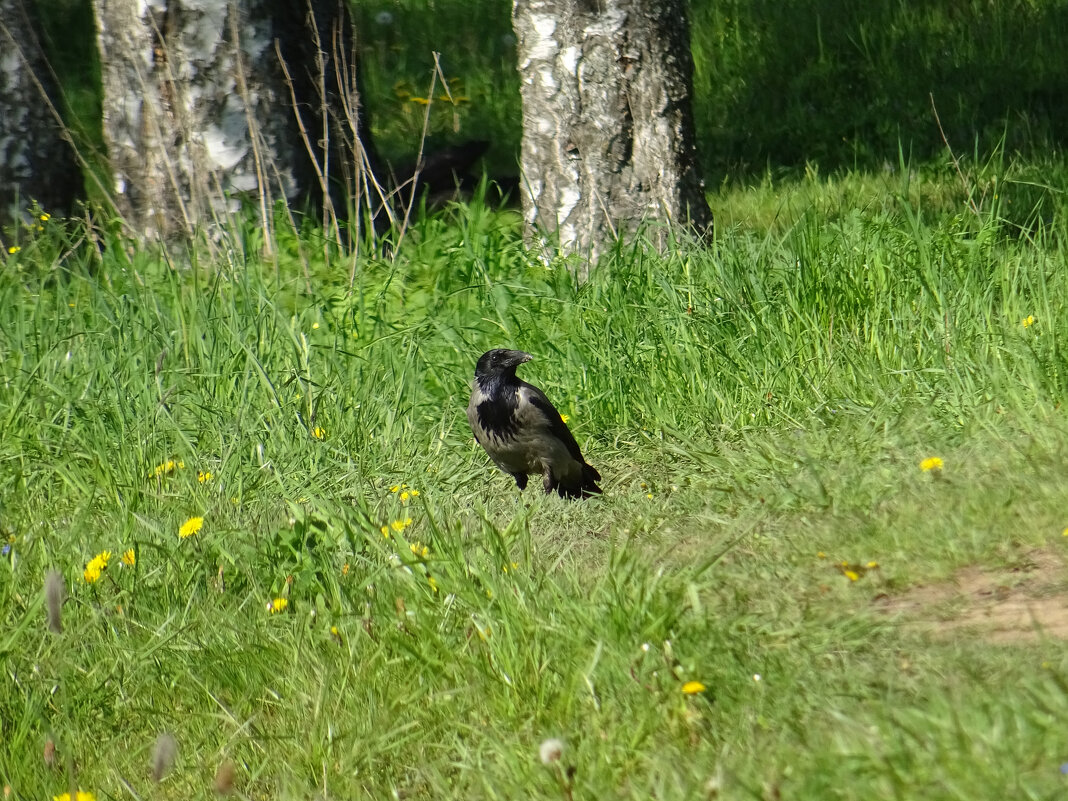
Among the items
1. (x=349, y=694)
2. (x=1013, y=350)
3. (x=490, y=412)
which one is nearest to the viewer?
(x=349, y=694)

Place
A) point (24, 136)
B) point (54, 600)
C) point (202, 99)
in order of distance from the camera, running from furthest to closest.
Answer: point (24, 136)
point (202, 99)
point (54, 600)

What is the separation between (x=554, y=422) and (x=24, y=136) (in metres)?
4.63

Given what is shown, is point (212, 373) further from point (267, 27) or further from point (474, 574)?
point (267, 27)

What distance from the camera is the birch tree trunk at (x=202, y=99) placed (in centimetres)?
675

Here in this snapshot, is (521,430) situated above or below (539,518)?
above

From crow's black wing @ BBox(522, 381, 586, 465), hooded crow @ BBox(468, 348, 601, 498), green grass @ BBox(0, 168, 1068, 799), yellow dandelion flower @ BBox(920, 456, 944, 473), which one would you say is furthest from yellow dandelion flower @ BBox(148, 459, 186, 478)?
yellow dandelion flower @ BBox(920, 456, 944, 473)

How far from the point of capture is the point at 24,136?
7.68m

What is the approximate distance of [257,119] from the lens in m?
6.96

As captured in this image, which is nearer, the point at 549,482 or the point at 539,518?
the point at 539,518

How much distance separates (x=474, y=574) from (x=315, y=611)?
51cm

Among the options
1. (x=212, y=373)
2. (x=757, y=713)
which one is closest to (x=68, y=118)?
(x=212, y=373)

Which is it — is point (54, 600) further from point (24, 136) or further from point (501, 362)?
point (24, 136)

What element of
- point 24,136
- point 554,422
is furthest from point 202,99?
point 554,422

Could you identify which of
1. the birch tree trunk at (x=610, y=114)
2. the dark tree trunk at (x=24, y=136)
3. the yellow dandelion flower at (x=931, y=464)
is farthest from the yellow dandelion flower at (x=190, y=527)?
the dark tree trunk at (x=24, y=136)
